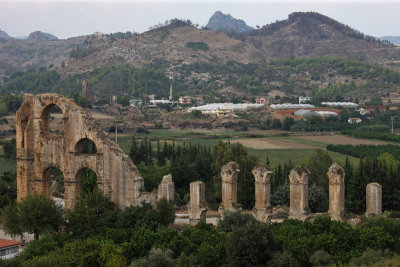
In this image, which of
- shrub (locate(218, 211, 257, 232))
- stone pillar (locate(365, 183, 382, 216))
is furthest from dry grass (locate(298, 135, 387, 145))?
shrub (locate(218, 211, 257, 232))

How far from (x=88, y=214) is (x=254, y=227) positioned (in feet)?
28.7

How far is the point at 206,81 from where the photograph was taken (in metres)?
186

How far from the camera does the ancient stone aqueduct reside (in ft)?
98.8

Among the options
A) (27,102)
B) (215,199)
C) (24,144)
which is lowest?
Result: (215,199)

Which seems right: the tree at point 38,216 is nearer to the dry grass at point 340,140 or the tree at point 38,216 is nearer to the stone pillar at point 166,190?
the stone pillar at point 166,190

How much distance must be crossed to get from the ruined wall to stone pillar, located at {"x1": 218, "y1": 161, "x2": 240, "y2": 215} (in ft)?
14.3

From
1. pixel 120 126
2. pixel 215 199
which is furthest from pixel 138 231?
pixel 120 126

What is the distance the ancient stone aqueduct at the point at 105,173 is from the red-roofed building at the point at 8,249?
4.59 metres

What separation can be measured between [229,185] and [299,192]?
3.50 meters

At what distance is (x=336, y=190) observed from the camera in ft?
98.0

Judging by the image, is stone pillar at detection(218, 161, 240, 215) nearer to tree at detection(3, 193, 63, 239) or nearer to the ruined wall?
the ruined wall

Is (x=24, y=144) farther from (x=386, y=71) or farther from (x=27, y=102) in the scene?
(x=386, y=71)

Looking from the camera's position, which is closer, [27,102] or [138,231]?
[138,231]

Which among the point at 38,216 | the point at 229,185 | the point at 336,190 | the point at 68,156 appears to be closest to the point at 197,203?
the point at 229,185
